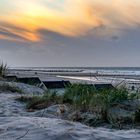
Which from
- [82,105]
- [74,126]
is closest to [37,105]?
[82,105]

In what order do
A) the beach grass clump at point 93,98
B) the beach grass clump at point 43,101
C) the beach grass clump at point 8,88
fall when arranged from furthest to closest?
the beach grass clump at point 8,88 → the beach grass clump at point 43,101 → the beach grass clump at point 93,98

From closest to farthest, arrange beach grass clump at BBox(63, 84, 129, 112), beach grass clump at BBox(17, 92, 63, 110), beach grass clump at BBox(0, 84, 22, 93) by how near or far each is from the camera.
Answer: beach grass clump at BBox(63, 84, 129, 112), beach grass clump at BBox(17, 92, 63, 110), beach grass clump at BBox(0, 84, 22, 93)

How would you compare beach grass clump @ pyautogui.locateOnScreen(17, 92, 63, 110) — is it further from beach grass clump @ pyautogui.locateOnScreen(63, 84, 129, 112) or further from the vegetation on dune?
beach grass clump @ pyautogui.locateOnScreen(63, 84, 129, 112)

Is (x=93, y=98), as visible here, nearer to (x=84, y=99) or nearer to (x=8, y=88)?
(x=84, y=99)

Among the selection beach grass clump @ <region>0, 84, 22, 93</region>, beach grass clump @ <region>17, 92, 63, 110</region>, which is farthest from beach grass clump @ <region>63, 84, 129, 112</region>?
beach grass clump @ <region>0, 84, 22, 93</region>

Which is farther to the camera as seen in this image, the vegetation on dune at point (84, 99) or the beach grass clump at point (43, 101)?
the beach grass clump at point (43, 101)

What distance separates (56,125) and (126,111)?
3.50 m

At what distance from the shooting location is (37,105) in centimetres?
1067

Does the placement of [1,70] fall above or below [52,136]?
above

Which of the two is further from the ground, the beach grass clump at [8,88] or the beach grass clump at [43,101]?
the beach grass clump at [8,88]

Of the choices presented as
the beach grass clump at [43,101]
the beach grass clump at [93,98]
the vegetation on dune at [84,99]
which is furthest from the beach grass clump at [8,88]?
the beach grass clump at [93,98]

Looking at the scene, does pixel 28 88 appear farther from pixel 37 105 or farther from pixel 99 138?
pixel 99 138

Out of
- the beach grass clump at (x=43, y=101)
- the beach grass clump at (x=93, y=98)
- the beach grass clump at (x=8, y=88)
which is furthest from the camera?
the beach grass clump at (x=8, y=88)

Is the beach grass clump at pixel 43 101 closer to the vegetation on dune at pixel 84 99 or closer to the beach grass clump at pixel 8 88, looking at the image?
the vegetation on dune at pixel 84 99
